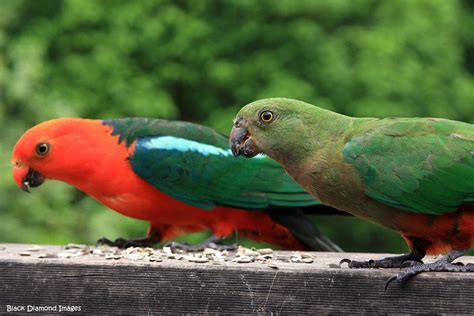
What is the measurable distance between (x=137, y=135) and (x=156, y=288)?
80.1 inches

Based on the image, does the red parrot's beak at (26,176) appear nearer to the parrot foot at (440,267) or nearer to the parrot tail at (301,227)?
the parrot tail at (301,227)

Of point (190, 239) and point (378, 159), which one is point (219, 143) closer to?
point (378, 159)

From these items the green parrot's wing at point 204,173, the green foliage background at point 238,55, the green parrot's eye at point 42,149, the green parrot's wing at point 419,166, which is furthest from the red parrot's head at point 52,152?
the green foliage background at point 238,55

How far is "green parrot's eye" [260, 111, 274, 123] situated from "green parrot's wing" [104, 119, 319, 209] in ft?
4.11

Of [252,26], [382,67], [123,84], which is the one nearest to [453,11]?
[382,67]

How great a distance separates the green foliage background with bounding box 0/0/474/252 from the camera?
422 inches

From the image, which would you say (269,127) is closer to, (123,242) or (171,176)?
(171,176)

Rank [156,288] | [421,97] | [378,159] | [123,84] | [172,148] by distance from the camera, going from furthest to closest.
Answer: [421,97], [123,84], [172,148], [378,159], [156,288]

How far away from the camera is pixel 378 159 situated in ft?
10.5

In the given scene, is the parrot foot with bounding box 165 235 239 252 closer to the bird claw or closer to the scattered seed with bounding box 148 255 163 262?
the scattered seed with bounding box 148 255 163 262

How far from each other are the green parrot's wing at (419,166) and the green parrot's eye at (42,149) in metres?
2.26

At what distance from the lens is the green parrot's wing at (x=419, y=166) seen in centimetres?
316

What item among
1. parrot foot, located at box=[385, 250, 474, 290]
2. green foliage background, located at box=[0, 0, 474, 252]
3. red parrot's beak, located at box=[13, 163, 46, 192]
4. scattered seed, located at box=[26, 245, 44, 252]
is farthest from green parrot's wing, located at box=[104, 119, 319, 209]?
green foliage background, located at box=[0, 0, 474, 252]

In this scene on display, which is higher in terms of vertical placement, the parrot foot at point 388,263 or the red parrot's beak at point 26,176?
the parrot foot at point 388,263
